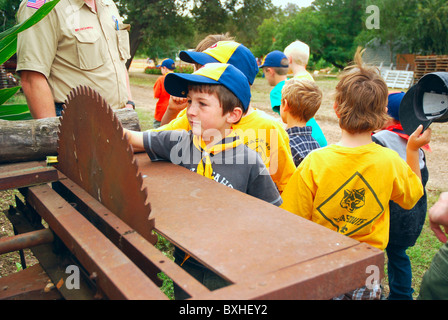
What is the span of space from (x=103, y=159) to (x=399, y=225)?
2.07 metres

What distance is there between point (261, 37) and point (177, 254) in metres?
38.8

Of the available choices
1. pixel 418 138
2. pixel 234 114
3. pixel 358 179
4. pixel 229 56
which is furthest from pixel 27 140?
pixel 418 138

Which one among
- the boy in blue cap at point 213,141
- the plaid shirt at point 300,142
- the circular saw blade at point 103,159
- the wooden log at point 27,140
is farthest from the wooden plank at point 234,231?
the plaid shirt at point 300,142

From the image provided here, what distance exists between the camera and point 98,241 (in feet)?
3.94

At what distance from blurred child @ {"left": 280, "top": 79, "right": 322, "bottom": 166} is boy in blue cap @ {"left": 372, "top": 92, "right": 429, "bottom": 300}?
1.73ft

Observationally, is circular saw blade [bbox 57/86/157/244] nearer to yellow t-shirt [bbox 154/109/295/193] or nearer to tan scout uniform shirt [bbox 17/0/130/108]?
yellow t-shirt [bbox 154/109/295/193]

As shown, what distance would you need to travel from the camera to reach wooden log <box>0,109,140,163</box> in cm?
197

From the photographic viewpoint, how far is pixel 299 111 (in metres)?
3.05

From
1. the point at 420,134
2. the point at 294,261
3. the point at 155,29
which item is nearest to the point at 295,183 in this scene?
the point at 420,134

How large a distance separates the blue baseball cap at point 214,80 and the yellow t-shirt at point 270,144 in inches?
18.4

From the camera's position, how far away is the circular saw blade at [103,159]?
1262 mm

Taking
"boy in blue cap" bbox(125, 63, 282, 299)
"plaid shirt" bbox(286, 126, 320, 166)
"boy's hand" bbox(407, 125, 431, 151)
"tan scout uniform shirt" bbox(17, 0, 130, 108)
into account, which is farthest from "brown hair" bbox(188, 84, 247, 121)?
"tan scout uniform shirt" bbox(17, 0, 130, 108)

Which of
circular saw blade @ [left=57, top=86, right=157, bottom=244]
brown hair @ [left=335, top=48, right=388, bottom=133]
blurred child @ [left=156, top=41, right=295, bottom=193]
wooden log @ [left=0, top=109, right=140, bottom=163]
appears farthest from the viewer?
blurred child @ [left=156, top=41, right=295, bottom=193]
